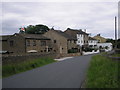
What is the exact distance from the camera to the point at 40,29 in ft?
251

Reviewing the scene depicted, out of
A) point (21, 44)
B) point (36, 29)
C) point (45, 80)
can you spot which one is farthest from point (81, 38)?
point (45, 80)

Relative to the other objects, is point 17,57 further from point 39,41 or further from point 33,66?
point 39,41

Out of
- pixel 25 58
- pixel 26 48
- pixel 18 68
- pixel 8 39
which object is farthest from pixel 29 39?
pixel 18 68

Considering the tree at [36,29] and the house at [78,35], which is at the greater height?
the tree at [36,29]

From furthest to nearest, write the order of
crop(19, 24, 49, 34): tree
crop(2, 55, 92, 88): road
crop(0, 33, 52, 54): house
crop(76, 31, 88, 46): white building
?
crop(19, 24, 49, 34): tree → crop(76, 31, 88, 46): white building → crop(0, 33, 52, 54): house → crop(2, 55, 92, 88): road

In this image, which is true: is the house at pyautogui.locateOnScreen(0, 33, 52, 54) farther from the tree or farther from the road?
the road

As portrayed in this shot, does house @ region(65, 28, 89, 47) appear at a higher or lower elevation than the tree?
lower

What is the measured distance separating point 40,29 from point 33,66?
58653mm

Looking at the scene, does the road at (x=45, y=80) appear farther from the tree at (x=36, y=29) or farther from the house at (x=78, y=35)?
the tree at (x=36, y=29)

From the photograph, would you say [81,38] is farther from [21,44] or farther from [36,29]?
[21,44]

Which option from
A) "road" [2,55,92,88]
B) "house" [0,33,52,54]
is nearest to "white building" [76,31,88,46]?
"house" [0,33,52,54]


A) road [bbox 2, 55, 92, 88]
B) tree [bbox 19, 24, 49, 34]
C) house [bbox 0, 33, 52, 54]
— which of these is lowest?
road [bbox 2, 55, 92, 88]

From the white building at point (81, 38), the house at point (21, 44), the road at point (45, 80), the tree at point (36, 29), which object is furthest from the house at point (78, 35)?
the road at point (45, 80)

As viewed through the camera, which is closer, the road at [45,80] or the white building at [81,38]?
the road at [45,80]
